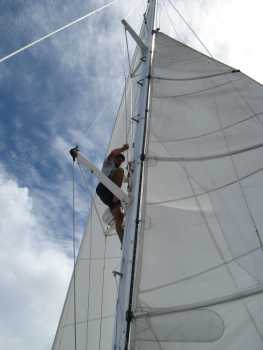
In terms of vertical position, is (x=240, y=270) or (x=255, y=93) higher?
(x=255, y=93)

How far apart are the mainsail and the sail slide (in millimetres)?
10

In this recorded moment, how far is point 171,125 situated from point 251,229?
6.35ft

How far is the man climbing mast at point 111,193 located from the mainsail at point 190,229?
54 centimetres

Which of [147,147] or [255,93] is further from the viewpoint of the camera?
[255,93]

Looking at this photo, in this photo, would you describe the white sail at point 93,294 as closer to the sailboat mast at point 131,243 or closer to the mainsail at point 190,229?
the mainsail at point 190,229

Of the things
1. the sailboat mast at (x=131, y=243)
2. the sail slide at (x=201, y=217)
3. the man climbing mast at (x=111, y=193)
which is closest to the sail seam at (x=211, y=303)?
the sail slide at (x=201, y=217)

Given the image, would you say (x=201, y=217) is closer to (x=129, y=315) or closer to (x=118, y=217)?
(x=118, y=217)

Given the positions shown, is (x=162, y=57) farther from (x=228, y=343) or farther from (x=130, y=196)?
(x=228, y=343)

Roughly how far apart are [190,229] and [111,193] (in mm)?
1331

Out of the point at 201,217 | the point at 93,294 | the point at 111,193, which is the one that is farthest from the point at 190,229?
the point at 93,294

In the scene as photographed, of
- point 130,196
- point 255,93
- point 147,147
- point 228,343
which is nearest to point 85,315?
point 130,196

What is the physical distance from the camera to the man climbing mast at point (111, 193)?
4.97 metres

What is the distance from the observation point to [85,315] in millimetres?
5742

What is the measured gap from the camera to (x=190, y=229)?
13.6ft
